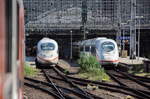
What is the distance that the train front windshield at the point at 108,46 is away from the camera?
32625 millimetres

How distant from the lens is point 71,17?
3497 inches

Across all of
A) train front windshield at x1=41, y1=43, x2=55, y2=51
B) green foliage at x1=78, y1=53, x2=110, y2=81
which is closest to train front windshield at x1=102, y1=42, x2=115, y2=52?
green foliage at x1=78, y1=53, x2=110, y2=81

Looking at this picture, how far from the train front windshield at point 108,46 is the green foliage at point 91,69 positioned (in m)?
4.69

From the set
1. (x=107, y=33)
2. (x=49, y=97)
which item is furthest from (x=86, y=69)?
(x=107, y=33)

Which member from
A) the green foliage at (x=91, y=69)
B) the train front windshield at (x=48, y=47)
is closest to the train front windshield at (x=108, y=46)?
the green foliage at (x=91, y=69)

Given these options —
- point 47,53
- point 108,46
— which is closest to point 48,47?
point 47,53

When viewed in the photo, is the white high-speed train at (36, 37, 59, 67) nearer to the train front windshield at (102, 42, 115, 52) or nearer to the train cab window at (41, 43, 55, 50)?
the train cab window at (41, 43, 55, 50)

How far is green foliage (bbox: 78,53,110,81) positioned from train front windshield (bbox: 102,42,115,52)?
15.4 ft

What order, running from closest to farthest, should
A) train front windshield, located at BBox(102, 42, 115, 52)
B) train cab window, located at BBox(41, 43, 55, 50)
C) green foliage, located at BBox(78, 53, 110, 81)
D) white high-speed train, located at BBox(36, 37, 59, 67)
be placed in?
1. green foliage, located at BBox(78, 53, 110, 81)
2. train front windshield, located at BBox(102, 42, 115, 52)
3. white high-speed train, located at BBox(36, 37, 59, 67)
4. train cab window, located at BBox(41, 43, 55, 50)

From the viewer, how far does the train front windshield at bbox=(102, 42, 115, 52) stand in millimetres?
32625

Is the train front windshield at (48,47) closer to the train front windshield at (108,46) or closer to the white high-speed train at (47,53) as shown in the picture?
the white high-speed train at (47,53)

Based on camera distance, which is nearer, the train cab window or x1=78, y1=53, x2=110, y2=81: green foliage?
x1=78, y1=53, x2=110, y2=81: green foliage

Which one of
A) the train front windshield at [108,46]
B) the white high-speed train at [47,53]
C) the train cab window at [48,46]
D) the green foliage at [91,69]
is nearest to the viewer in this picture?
the green foliage at [91,69]

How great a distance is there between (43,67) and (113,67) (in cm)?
699
